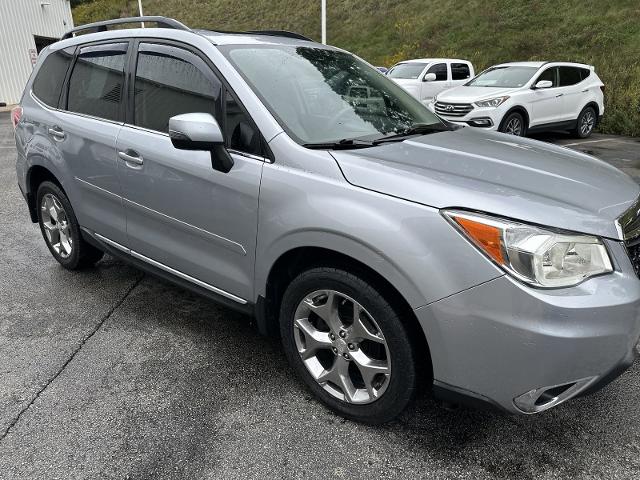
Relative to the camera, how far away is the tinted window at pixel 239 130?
2552 mm

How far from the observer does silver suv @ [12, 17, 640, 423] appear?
192cm

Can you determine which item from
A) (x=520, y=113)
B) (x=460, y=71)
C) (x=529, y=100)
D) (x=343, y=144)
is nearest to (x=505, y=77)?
(x=529, y=100)

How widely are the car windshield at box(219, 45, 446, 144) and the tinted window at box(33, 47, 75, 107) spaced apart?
1746 millimetres

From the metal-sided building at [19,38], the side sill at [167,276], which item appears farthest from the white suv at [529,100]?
→ the metal-sided building at [19,38]

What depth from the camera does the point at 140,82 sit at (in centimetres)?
319

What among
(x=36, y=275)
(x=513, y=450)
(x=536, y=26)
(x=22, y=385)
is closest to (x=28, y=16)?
(x=536, y=26)

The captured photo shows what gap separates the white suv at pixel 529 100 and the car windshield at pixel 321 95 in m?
6.66

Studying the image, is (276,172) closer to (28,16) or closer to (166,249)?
(166,249)

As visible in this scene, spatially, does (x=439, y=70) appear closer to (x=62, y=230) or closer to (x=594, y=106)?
(x=594, y=106)

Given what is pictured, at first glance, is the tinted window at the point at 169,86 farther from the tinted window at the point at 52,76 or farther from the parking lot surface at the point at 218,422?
the parking lot surface at the point at 218,422

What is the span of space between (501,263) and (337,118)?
1.28 meters

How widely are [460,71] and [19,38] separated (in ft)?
68.7

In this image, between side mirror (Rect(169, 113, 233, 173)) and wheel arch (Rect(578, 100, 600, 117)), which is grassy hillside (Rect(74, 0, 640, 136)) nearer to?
wheel arch (Rect(578, 100, 600, 117))

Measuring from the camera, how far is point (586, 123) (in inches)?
460
